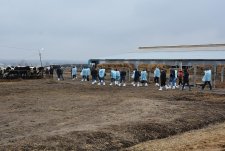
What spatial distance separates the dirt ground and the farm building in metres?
19.8

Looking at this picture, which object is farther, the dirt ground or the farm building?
the farm building

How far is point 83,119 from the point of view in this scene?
1510cm

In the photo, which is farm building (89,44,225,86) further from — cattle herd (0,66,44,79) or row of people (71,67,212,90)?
cattle herd (0,66,44,79)

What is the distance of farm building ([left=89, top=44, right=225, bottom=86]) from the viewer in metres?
45.2

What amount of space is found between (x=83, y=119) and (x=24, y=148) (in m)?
4.55

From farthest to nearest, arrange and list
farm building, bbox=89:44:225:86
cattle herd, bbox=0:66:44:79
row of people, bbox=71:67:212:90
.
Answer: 1. farm building, bbox=89:44:225:86
2. cattle herd, bbox=0:66:44:79
3. row of people, bbox=71:67:212:90

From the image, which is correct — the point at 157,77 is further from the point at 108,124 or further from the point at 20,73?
the point at 108,124

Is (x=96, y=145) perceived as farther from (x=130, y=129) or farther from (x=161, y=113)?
(x=161, y=113)

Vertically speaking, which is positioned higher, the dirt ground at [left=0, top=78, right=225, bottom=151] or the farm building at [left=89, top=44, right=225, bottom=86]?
the farm building at [left=89, top=44, right=225, bottom=86]

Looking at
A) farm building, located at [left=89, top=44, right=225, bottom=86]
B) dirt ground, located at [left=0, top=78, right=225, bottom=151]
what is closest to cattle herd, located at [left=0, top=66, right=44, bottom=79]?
farm building, located at [left=89, top=44, right=225, bottom=86]

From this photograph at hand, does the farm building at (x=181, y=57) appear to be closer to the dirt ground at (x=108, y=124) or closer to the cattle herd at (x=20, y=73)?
the cattle herd at (x=20, y=73)

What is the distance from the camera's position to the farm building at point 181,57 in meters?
45.2

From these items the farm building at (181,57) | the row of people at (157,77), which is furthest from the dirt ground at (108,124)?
the farm building at (181,57)

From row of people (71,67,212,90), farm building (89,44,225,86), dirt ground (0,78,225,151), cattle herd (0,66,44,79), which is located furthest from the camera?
farm building (89,44,225,86)
